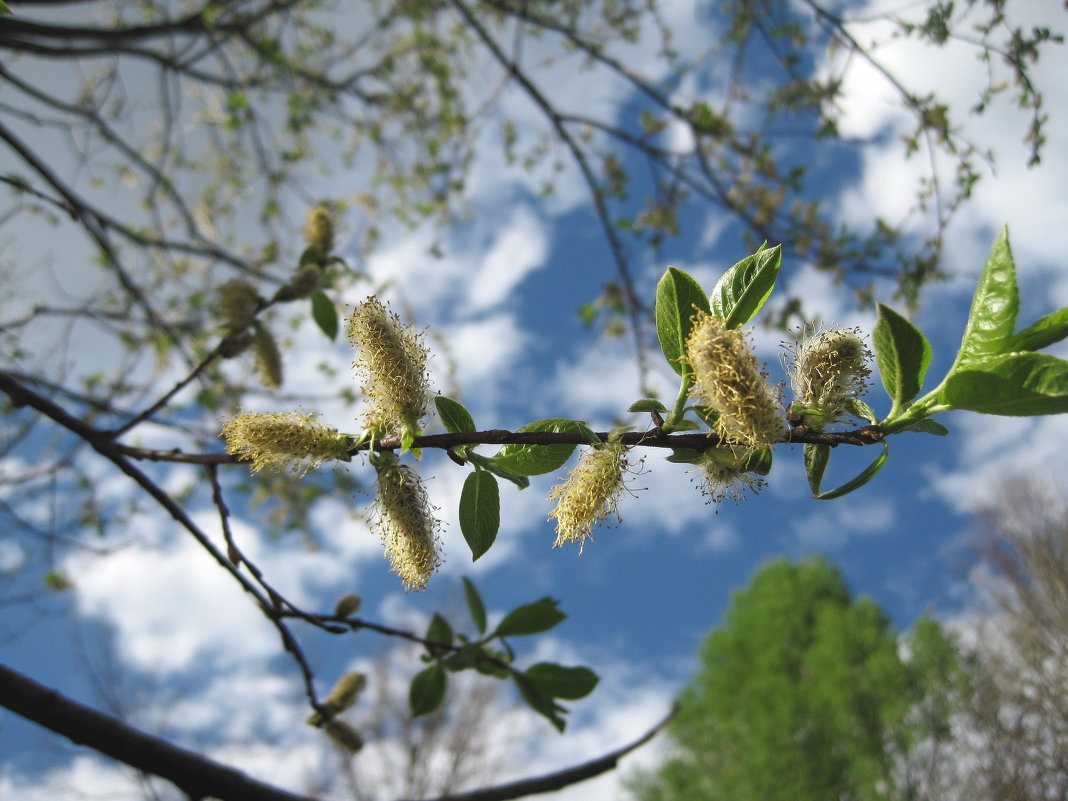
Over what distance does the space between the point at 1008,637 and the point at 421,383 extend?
12662 mm

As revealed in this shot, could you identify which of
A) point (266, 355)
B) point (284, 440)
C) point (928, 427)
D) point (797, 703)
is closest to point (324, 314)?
point (266, 355)

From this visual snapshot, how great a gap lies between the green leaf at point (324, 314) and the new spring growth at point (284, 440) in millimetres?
685

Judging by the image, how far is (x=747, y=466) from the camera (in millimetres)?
888

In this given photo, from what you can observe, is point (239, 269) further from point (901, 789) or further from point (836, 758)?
point (836, 758)

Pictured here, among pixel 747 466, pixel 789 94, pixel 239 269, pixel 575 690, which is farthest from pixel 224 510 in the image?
pixel 789 94

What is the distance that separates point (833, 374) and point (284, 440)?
80 cm

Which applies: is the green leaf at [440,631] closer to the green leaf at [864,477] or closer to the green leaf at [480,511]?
the green leaf at [480,511]

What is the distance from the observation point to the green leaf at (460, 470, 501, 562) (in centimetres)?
92

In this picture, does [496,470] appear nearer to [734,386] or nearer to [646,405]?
[646,405]

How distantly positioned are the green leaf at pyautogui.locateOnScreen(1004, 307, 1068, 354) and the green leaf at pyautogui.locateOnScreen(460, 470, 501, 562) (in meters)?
0.63

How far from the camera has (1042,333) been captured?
29.1 inches

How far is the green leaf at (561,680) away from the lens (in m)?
1.35

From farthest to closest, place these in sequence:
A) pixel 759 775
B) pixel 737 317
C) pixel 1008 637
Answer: pixel 759 775
pixel 1008 637
pixel 737 317

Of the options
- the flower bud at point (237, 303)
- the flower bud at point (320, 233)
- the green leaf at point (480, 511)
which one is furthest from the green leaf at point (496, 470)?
the flower bud at point (320, 233)
